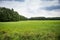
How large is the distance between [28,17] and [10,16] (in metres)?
0.29

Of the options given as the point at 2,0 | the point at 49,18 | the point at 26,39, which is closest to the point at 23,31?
the point at 26,39

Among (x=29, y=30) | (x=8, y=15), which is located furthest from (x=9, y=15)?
(x=29, y=30)

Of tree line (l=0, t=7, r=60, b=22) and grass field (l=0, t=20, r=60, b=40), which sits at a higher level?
tree line (l=0, t=7, r=60, b=22)

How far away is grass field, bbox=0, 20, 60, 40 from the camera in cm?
199

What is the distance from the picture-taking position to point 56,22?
209cm

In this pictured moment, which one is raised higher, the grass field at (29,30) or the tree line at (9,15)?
the tree line at (9,15)

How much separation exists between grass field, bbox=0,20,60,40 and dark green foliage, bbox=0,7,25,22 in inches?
2.8

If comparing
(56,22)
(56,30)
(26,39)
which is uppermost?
(56,22)

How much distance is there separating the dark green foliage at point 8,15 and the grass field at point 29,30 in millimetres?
72

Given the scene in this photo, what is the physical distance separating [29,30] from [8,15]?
1.35 feet

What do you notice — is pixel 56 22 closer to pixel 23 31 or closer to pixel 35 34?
pixel 35 34

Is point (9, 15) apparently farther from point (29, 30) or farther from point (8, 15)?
point (29, 30)

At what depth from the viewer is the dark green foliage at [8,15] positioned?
2.06 meters

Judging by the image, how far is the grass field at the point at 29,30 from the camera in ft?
6.51
